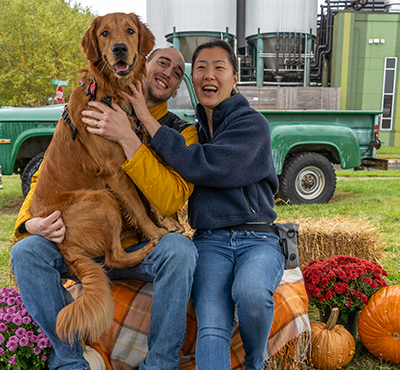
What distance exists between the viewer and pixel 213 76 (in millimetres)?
2271

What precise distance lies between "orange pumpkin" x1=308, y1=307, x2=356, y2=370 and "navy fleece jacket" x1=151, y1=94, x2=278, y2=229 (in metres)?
0.82

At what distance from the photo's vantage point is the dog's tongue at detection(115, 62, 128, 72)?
2084mm

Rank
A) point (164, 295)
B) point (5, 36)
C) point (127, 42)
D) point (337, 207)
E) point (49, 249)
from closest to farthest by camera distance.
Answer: point (164, 295) → point (49, 249) → point (127, 42) → point (337, 207) → point (5, 36)

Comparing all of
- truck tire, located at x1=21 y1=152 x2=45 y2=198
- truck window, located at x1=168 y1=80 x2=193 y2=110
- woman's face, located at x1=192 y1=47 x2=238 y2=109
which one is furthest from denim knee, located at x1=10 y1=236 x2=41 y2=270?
truck window, located at x1=168 y1=80 x2=193 y2=110

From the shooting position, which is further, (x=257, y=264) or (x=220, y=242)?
(x=220, y=242)

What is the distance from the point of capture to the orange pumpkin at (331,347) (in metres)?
2.25

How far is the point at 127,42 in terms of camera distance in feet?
6.86

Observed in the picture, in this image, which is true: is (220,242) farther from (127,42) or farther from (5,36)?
(5,36)

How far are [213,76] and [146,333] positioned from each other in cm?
159

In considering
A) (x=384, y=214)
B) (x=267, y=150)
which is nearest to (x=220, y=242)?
(x=267, y=150)

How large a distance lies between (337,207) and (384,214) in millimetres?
716

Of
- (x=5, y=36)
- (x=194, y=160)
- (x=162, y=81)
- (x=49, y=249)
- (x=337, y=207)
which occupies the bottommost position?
(x=337, y=207)

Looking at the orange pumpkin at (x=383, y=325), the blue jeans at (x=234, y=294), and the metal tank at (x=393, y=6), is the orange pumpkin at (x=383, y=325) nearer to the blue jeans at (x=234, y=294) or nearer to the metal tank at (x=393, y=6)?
the blue jeans at (x=234, y=294)

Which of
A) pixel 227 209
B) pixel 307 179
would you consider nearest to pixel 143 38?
pixel 227 209
